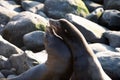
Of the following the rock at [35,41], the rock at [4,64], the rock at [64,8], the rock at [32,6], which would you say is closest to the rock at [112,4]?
the rock at [64,8]

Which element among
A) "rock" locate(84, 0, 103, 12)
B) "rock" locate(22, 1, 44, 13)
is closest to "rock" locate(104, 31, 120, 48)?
"rock" locate(84, 0, 103, 12)

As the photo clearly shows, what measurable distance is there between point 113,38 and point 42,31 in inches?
70.9

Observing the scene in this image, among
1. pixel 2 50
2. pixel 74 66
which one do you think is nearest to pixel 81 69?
pixel 74 66

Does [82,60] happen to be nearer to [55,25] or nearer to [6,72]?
[55,25]

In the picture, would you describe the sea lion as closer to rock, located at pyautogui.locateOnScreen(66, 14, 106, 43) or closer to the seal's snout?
the seal's snout

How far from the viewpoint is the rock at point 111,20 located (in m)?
12.7

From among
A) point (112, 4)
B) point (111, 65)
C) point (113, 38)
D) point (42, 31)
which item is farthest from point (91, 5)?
point (111, 65)

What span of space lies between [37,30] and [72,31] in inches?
230

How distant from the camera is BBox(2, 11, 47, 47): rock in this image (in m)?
11.8

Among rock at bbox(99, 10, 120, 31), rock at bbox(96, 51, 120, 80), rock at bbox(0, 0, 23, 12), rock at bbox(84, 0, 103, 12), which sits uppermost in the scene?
rock at bbox(96, 51, 120, 80)

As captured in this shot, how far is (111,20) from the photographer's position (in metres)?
12.7

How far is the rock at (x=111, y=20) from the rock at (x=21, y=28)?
195cm

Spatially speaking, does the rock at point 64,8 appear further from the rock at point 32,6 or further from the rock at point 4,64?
the rock at point 4,64

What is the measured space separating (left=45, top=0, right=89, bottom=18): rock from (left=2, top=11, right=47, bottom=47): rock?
233cm
